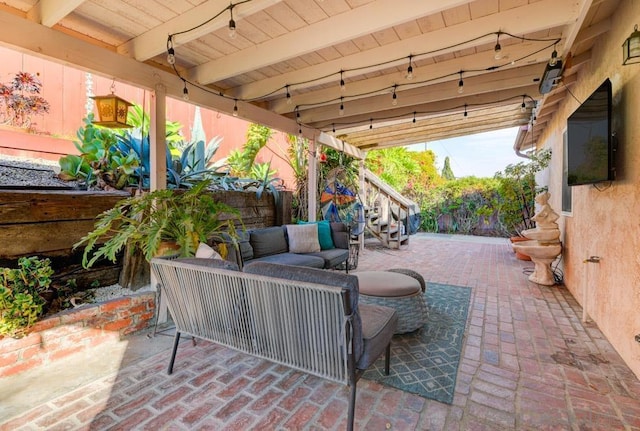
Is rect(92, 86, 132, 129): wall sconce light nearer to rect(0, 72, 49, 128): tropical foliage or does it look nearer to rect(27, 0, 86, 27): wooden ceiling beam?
rect(27, 0, 86, 27): wooden ceiling beam

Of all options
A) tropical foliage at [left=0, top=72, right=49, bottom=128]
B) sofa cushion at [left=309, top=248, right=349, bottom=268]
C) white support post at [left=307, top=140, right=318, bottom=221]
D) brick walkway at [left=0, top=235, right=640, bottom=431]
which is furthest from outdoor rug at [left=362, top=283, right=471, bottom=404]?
tropical foliage at [left=0, top=72, right=49, bottom=128]

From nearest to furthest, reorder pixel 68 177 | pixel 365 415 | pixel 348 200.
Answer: pixel 365 415 → pixel 68 177 → pixel 348 200

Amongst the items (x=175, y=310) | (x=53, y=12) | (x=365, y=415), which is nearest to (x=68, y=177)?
(x=53, y=12)

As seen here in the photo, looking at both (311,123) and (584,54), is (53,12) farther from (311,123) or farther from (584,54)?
(584,54)

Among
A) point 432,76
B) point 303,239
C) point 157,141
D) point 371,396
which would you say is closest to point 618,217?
point 432,76

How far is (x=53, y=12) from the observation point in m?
2.25

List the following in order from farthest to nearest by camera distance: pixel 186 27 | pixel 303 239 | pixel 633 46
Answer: pixel 303 239
pixel 186 27
pixel 633 46

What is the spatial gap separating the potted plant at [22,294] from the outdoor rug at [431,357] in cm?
238

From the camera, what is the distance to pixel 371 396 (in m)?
1.93

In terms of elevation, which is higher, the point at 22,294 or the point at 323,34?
the point at 323,34

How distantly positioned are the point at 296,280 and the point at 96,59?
2.71m

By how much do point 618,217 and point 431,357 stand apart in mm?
1866

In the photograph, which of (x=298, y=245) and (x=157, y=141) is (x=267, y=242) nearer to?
(x=298, y=245)

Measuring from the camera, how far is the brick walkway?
1.70 meters
